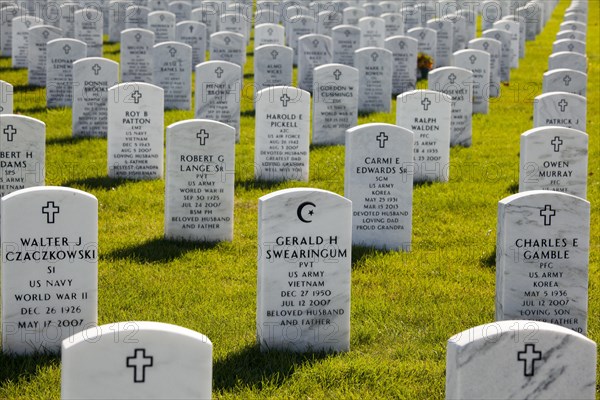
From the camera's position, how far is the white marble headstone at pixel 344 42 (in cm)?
1988

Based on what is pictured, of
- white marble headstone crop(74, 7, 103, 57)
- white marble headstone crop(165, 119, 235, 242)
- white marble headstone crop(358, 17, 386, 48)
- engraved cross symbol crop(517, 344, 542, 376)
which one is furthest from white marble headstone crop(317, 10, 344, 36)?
engraved cross symbol crop(517, 344, 542, 376)

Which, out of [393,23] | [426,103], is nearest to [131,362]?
[426,103]

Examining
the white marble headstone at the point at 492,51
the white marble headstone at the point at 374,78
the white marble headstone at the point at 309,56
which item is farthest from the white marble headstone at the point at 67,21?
the white marble headstone at the point at 492,51

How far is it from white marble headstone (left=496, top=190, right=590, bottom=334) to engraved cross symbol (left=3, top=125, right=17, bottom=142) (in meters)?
4.70

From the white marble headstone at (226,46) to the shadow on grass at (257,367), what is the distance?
449 inches

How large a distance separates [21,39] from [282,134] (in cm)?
937

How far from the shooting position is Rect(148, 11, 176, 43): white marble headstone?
2138 cm

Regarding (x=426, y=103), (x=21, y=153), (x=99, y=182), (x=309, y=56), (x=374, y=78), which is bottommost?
(x=99, y=182)

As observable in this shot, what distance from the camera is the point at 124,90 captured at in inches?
492

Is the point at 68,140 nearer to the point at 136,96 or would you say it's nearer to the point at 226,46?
the point at 136,96

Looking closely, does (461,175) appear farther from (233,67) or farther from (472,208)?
(233,67)

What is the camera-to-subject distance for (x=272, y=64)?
17172 mm

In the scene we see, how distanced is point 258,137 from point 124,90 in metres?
1.62

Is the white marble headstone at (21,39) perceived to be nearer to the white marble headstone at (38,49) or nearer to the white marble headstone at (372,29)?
the white marble headstone at (38,49)
